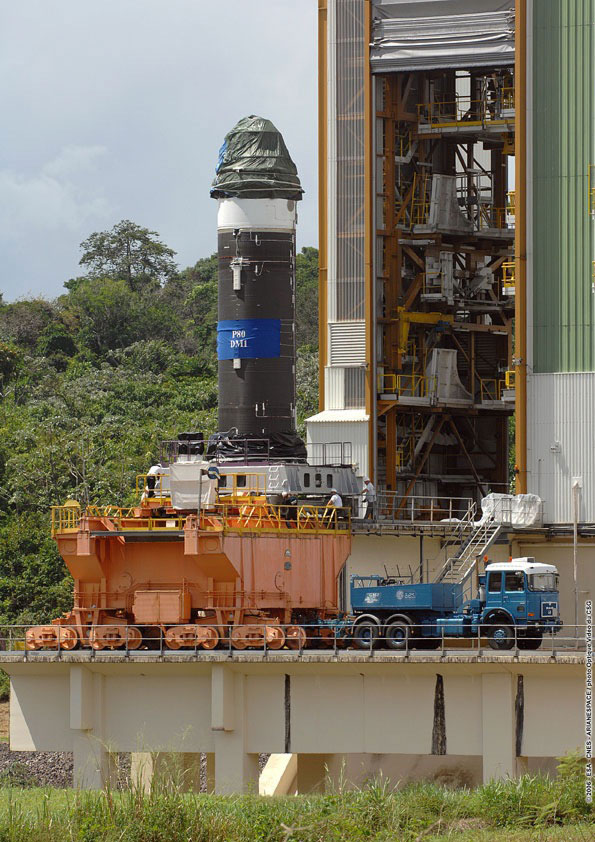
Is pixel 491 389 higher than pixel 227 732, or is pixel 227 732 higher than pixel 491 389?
pixel 491 389

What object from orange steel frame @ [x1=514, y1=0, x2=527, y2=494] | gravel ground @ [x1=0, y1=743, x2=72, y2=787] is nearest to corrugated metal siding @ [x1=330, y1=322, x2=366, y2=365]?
orange steel frame @ [x1=514, y1=0, x2=527, y2=494]

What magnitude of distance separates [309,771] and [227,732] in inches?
314

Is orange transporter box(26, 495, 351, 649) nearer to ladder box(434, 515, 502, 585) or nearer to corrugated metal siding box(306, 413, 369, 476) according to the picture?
ladder box(434, 515, 502, 585)

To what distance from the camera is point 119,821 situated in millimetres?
38281

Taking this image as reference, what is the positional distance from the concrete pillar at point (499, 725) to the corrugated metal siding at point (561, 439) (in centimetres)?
1473

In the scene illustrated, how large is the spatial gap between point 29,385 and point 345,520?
222ft

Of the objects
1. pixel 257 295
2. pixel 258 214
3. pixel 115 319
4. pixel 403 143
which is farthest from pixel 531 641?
pixel 115 319

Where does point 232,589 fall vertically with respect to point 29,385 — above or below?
below

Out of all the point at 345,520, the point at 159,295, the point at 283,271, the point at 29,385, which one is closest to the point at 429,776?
the point at 345,520

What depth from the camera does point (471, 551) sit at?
62094 millimetres

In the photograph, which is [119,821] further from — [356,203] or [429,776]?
[356,203]

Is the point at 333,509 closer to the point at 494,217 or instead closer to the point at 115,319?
the point at 494,217

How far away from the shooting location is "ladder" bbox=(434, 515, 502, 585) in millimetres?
60116

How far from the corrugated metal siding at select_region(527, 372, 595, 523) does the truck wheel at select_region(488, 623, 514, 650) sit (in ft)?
37.5
